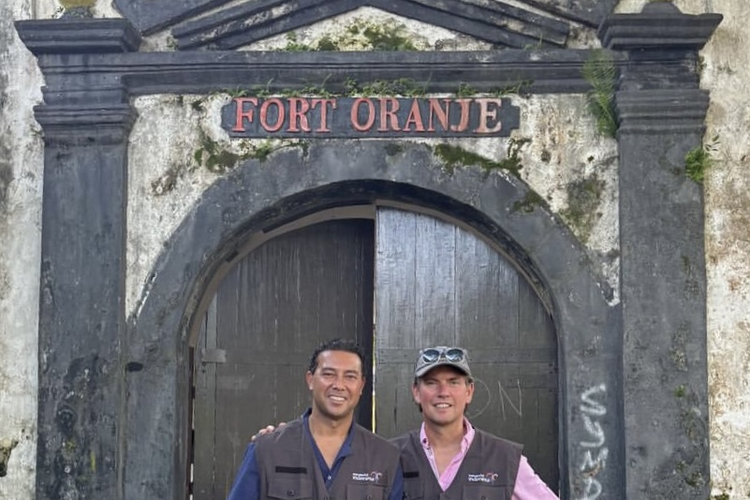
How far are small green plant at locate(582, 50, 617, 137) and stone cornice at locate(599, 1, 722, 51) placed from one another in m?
0.12

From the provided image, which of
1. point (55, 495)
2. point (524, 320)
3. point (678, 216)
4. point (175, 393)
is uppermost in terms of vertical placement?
point (678, 216)

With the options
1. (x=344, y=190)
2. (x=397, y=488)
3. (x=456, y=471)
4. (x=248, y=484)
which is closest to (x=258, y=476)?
(x=248, y=484)

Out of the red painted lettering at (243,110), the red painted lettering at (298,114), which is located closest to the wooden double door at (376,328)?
the red painted lettering at (298,114)

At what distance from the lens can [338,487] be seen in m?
4.20

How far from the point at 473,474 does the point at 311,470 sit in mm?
592

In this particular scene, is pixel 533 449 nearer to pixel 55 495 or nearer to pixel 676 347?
pixel 676 347

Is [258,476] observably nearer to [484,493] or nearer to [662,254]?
[484,493]

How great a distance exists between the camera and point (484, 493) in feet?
13.9

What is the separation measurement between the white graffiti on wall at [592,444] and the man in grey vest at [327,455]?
216cm

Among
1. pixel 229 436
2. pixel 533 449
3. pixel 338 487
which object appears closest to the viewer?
pixel 338 487

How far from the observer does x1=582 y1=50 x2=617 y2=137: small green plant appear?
6344 mm

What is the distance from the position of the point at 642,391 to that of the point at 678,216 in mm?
958

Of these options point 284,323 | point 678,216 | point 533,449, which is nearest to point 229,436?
point 284,323

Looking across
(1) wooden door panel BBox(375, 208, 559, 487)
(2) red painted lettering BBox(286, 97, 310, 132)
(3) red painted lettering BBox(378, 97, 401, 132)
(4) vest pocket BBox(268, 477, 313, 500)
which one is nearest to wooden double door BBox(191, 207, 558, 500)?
(1) wooden door panel BBox(375, 208, 559, 487)
